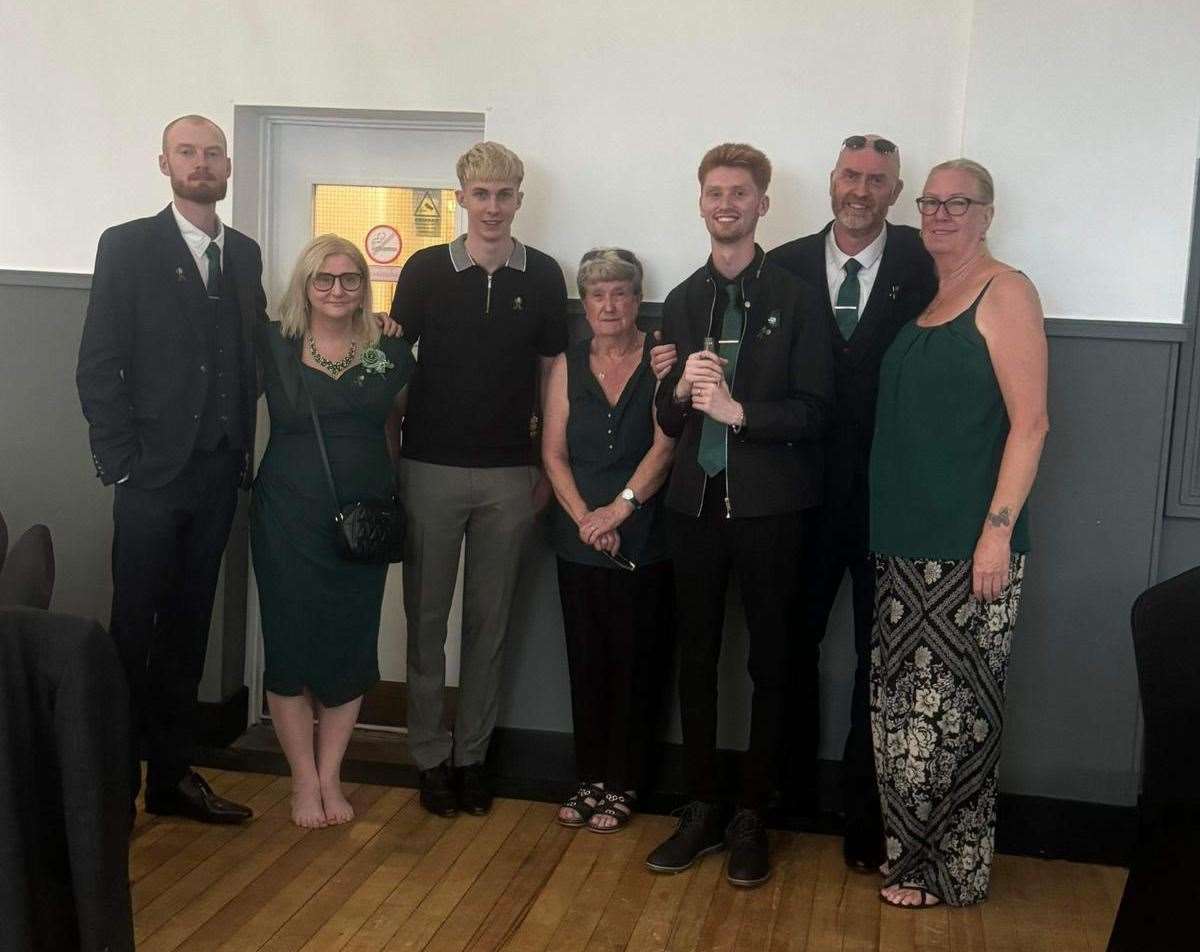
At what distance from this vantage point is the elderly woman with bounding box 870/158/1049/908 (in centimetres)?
289

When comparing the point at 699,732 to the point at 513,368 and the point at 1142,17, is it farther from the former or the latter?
the point at 1142,17

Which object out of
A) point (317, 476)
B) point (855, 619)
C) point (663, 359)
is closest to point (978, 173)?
point (663, 359)

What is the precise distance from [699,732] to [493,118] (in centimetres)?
190

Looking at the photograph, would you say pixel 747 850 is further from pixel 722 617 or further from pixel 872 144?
pixel 872 144

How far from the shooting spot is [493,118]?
3.78m

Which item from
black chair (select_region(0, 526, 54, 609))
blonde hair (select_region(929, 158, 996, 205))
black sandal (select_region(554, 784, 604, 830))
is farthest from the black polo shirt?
black chair (select_region(0, 526, 54, 609))

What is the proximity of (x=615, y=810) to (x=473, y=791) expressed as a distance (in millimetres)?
416

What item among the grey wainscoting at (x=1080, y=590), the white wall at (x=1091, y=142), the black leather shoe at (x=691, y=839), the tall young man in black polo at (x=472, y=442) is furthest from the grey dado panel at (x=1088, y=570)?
the tall young man in black polo at (x=472, y=442)

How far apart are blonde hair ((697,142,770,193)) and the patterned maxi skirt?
996mm

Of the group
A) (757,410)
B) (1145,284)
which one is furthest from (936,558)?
(1145,284)

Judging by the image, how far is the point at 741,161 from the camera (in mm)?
3107

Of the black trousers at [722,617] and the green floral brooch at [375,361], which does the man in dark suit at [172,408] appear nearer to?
the green floral brooch at [375,361]

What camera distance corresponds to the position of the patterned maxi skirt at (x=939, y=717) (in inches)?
118

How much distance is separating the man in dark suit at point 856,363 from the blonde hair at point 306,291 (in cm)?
108
